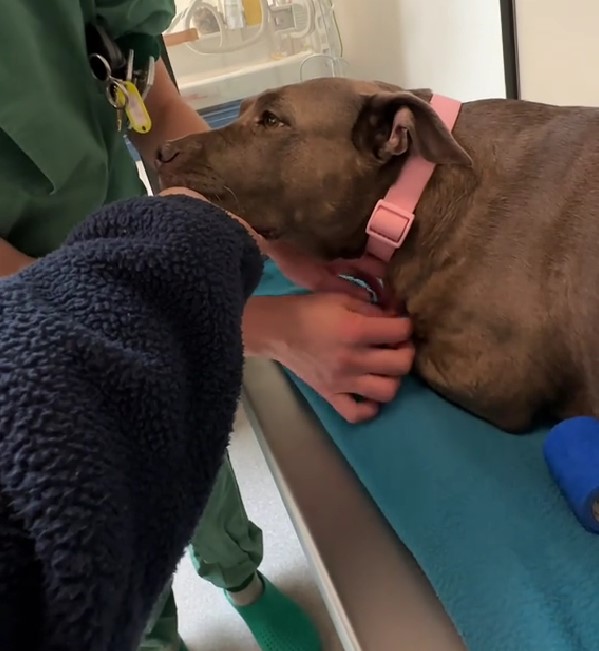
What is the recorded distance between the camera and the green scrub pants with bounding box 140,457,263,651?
1.17 metres

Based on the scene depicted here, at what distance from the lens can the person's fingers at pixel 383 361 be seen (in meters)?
0.88

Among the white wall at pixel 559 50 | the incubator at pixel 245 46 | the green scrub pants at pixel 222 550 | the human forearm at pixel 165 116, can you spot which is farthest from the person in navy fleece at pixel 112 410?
the incubator at pixel 245 46

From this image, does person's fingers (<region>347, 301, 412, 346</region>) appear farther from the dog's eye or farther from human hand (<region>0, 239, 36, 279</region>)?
human hand (<region>0, 239, 36, 279</region>)

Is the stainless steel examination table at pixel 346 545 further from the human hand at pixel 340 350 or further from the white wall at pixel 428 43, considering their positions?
the white wall at pixel 428 43

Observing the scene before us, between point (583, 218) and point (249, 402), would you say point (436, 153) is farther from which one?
point (249, 402)

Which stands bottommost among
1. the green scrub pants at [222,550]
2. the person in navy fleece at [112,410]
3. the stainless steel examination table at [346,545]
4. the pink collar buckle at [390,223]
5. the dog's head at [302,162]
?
the green scrub pants at [222,550]

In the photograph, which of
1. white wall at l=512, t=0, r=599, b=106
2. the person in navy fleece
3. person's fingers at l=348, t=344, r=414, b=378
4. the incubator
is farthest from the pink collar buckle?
the incubator

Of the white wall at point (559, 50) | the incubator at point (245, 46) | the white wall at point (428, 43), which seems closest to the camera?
the white wall at point (559, 50)

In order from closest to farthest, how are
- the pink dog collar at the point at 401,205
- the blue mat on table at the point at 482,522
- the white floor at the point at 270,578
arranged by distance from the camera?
the blue mat on table at the point at 482,522 < the pink dog collar at the point at 401,205 < the white floor at the point at 270,578

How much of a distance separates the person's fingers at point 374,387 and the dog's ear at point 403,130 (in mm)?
261

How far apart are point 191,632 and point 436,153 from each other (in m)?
1.14

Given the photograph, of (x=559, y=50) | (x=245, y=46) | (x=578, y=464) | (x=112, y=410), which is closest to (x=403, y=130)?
(x=578, y=464)

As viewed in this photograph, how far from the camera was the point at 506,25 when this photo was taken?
1.50 metres

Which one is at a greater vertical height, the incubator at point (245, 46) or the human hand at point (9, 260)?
the human hand at point (9, 260)
